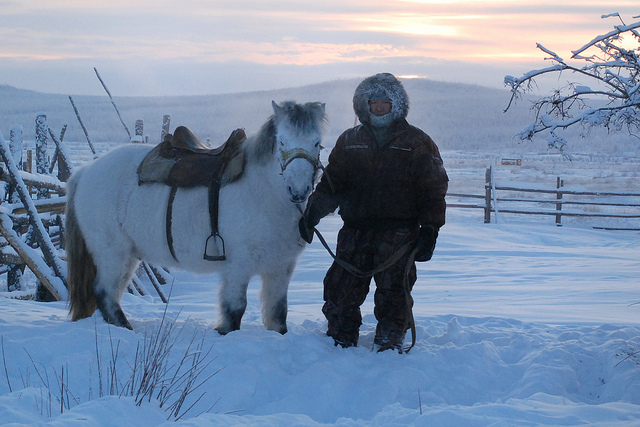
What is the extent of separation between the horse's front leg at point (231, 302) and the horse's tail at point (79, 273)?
1185mm

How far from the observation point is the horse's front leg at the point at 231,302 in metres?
4.01

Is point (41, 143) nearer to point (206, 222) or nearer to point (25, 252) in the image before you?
point (25, 252)

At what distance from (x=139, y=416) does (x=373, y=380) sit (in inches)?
62.2

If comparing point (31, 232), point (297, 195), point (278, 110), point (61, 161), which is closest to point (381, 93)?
point (278, 110)

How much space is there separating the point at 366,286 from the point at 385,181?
853mm

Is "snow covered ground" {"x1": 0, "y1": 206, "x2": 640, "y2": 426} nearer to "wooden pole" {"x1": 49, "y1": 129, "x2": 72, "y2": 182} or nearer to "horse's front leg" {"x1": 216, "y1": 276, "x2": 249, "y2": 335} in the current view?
"horse's front leg" {"x1": 216, "y1": 276, "x2": 249, "y2": 335}

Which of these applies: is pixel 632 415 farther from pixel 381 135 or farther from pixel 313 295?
pixel 313 295

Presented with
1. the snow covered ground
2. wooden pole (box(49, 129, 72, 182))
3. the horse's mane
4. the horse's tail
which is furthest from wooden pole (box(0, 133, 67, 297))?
the horse's mane

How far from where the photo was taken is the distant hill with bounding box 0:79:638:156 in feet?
188

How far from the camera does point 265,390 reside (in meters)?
3.31

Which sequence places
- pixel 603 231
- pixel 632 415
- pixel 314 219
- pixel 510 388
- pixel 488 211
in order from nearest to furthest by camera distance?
pixel 632 415 < pixel 510 388 < pixel 314 219 < pixel 603 231 < pixel 488 211

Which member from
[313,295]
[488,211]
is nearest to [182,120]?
[488,211]

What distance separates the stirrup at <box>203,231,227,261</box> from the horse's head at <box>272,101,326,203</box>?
77cm

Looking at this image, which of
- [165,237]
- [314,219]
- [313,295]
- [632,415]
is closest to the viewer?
[632,415]
